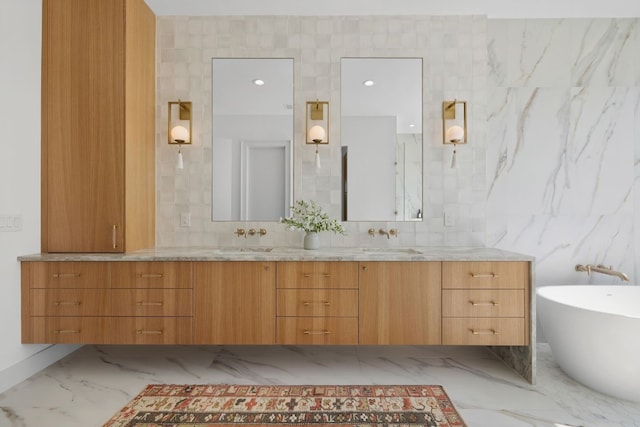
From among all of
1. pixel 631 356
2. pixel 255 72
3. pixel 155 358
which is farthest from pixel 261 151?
pixel 631 356

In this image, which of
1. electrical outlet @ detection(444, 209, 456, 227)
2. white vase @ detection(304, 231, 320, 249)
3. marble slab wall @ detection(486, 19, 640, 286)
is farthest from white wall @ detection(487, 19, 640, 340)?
white vase @ detection(304, 231, 320, 249)

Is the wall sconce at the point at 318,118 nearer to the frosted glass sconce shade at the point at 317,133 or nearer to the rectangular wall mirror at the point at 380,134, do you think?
the frosted glass sconce shade at the point at 317,133

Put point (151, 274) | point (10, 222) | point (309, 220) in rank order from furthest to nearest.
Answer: point (309, 220)
point (151, 274)
point (10, 222)

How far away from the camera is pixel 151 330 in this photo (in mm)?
2422

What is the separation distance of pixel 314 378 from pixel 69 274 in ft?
5.51

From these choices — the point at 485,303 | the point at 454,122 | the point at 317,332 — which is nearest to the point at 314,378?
the point at 317,332

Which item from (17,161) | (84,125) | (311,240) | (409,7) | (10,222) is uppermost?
(409,7)

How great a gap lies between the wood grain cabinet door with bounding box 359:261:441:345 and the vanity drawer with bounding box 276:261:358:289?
3.2 inches

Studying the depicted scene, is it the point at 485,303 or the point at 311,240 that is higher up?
the point at 311,240

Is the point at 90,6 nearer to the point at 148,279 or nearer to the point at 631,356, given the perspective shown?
the point at 148,279

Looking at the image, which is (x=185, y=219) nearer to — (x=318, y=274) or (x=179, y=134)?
(x=179, y=134)

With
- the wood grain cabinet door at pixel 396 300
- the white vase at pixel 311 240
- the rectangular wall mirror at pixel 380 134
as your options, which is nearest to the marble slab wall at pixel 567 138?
the rectangular wall mirror at pixel 380 134

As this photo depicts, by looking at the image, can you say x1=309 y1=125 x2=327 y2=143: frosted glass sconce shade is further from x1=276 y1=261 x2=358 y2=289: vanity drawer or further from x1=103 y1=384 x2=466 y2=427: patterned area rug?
x1=103 y1=384 x2=466 y2=427: patterned area rug

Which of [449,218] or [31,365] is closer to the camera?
[31,365]
